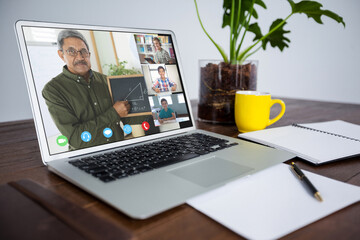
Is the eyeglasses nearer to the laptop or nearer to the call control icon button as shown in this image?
the laptop

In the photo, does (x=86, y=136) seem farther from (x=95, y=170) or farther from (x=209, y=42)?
(x=209, y=42)

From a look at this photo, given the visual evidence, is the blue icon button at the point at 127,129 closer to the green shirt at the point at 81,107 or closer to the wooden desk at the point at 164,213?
the green shirt at the point at 81,107

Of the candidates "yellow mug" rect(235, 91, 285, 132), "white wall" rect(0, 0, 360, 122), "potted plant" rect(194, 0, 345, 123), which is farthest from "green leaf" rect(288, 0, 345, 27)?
"white wall" rect(0, 0, 360, 122)

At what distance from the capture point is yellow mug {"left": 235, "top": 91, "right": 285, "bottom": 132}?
0.81m

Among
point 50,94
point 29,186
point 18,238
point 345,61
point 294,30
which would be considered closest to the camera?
point 18,238

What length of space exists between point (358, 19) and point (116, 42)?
7.80ft

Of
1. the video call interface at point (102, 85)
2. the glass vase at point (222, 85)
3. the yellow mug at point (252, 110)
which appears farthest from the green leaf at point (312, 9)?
the video call interface at point (102, 85)

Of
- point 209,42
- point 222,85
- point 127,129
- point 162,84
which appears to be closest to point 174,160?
point 127,129

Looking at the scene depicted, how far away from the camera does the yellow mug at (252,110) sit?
0.81 metres

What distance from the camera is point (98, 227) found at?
0.33 metres

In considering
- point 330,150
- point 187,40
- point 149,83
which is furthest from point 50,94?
point 187,40

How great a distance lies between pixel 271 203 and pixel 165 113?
435mm

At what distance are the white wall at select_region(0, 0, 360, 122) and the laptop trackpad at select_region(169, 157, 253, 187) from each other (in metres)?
0.77

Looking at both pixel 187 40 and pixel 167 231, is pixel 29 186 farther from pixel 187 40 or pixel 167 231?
pixel 187 40
